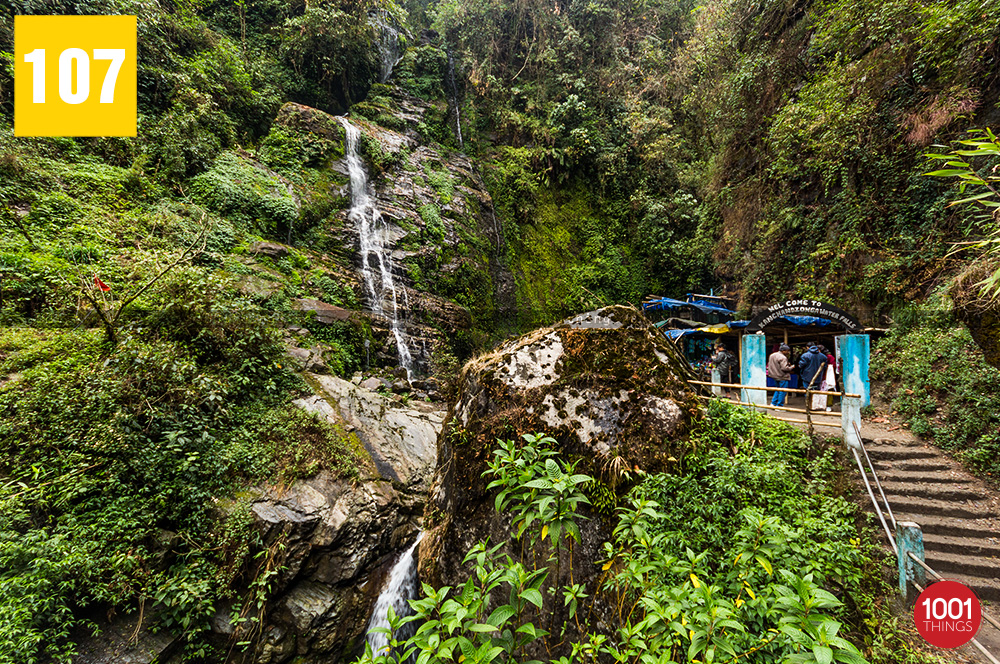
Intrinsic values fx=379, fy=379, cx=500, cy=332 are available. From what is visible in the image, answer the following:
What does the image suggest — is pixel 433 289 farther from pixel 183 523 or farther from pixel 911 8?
pixel 911 8

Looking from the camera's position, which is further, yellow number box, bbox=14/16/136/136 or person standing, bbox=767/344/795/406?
person standing, bbox=767/344/795/406

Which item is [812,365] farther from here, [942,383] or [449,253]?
[449,253]

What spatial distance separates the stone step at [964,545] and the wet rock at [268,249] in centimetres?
1295

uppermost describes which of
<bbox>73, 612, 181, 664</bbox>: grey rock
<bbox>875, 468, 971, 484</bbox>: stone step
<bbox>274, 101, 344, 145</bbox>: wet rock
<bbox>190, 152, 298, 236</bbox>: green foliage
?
<bbox>274, 101, 344, 145</bbox>: wet rock

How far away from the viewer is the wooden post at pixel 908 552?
392 cm

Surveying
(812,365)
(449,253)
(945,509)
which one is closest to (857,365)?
(812,365)

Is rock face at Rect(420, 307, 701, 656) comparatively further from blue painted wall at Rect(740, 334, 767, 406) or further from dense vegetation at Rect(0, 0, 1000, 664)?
blue painted wall at Rect(740, 334, 767, 406)

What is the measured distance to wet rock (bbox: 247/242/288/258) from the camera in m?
9.39

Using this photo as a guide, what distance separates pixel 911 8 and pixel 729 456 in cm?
1000

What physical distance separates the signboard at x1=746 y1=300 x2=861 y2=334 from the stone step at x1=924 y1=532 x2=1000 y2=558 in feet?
12.8

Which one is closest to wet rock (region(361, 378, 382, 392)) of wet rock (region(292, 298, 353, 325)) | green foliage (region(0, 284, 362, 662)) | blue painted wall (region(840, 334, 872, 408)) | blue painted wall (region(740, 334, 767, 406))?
wet rock (region(292, 298, 353, 325))

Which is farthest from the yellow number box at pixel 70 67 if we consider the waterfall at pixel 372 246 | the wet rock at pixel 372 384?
the wet rock at pixel 372 384

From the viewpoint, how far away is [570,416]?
3902mm

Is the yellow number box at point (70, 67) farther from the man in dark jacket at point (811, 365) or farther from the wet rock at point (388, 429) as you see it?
the man in dark jacket at point (811, 365)
